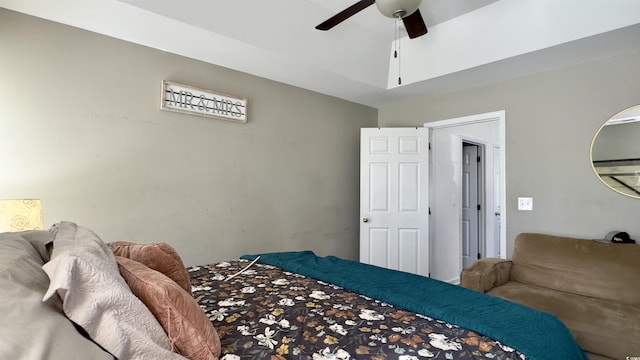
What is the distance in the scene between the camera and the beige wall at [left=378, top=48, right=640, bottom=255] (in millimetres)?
2727

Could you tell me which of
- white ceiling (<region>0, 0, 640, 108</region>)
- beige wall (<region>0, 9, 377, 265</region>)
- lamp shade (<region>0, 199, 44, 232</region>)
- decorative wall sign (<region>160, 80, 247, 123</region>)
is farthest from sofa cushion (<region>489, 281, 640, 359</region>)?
lamp shade (<region>0, 199, 44, 232</region>)

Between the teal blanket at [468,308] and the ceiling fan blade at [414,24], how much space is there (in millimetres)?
1727

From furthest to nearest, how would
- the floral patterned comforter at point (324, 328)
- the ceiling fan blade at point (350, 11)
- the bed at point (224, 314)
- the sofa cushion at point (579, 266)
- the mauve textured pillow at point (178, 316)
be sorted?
1. the sofa cushion at point (579, 266)
2. the ceiling fan blade at point (350, 11)
3. the floral patterned comforter at point (324, 328)
4. the mauve textured pillow at point (178, 316)
5. the bed at point (224, 314)

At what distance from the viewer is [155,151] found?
2785mm

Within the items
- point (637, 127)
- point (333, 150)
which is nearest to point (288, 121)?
point (333, 150)

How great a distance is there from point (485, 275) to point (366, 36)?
2.47 m

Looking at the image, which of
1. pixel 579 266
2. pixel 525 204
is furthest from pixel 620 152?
pixel 579 266

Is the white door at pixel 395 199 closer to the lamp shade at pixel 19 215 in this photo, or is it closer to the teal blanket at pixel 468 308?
the teal blanket at pixel 468 308

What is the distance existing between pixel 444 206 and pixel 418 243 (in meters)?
0.67

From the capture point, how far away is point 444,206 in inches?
166

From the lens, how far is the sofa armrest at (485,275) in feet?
8.50

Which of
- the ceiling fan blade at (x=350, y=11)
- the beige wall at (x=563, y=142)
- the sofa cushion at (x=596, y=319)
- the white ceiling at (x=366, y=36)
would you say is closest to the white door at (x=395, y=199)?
the white ceiling at (x=366, y=36)

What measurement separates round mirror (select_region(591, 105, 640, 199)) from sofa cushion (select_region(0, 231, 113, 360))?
11.7 ft

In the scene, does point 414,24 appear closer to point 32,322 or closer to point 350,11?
point 350,11
